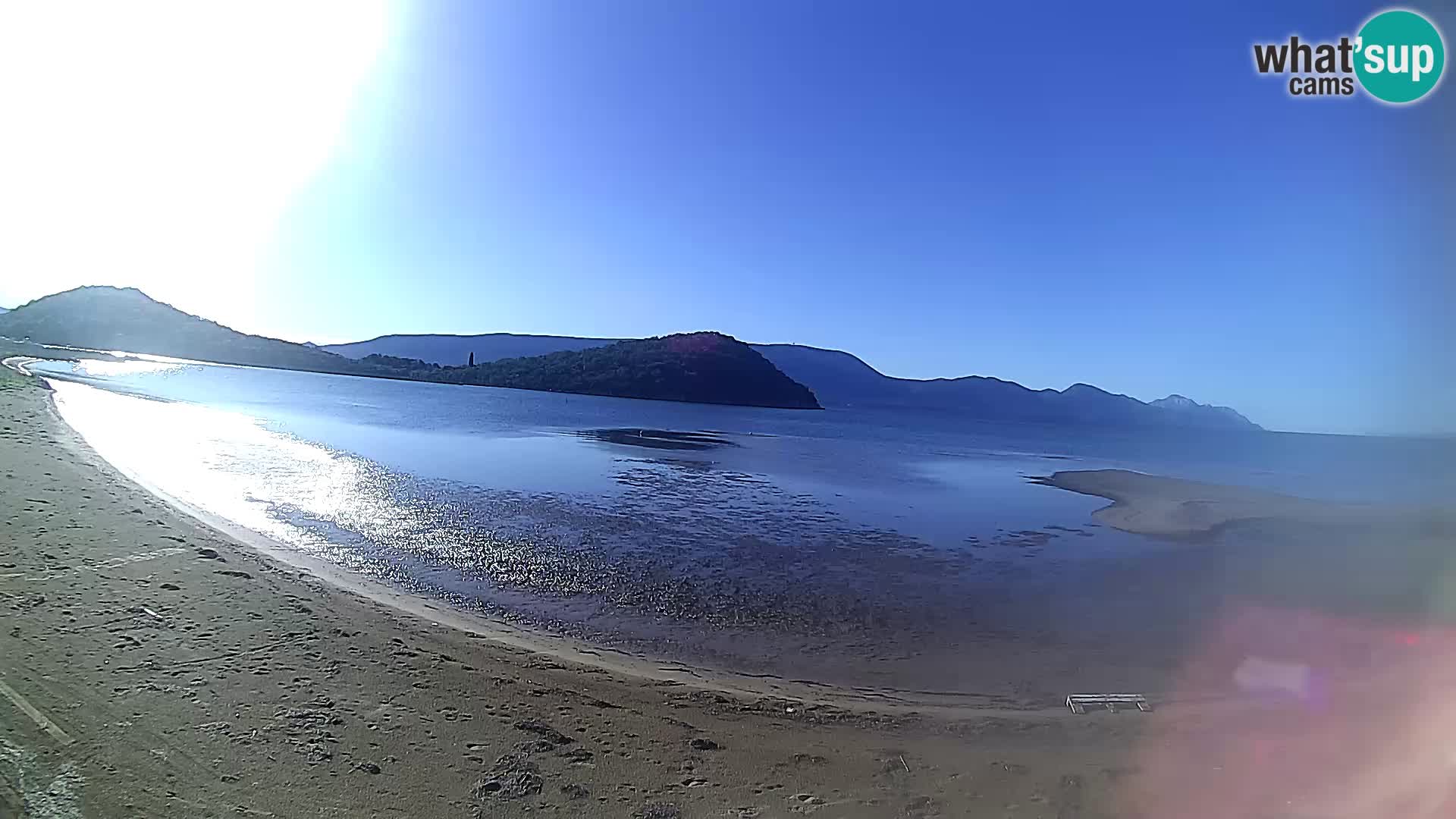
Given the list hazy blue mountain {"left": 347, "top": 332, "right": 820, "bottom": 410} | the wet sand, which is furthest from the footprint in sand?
hazy blue mountain {"left": 347, "top": 332, "right": 820, "bottom": 410}

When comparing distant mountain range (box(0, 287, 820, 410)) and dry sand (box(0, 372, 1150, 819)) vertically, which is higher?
distant mountain range (box(0, 287, 820, 410))

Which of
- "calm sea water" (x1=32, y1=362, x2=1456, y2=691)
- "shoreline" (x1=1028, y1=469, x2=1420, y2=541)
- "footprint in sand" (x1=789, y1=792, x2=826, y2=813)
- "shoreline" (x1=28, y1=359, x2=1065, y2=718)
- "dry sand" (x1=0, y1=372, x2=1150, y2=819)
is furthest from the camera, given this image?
"shoreline" (x1=1028, y1=469, x2=1420, y2=541)

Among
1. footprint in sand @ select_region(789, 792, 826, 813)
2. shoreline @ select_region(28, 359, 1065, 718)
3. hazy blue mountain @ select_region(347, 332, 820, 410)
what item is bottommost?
shoreline @ select_region(28, 359, 1065, 718)

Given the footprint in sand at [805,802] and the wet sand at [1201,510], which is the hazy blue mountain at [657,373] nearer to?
the wet sand at [1201,510]

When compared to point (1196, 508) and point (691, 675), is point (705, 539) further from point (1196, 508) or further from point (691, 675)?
point (1196, 508)

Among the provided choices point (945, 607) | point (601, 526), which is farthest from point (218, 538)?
point (945, 607)

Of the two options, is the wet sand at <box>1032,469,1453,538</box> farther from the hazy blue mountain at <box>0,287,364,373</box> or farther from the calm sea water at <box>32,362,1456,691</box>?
the hazy blue mountain at <box>0,287,364,373</box>
